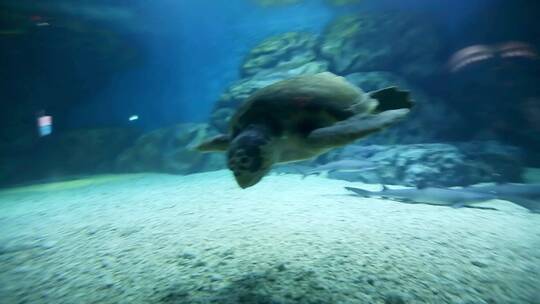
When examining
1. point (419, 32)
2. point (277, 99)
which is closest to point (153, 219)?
point (277, 99)

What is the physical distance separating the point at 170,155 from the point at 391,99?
10.2 m

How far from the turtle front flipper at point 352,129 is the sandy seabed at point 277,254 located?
1.01m

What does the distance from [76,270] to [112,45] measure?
15417 millimetres

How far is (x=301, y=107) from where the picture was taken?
3006mm

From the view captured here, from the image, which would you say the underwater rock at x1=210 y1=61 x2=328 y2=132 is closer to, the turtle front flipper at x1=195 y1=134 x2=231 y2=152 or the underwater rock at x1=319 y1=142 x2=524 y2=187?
the underwater rock at x1=319 y1=142 x2=524 y2=187

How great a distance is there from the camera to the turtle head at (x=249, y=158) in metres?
2.57

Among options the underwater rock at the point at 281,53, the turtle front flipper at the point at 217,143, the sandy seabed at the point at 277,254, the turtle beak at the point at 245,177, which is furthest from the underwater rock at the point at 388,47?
the turtle beak at the point at 245,177

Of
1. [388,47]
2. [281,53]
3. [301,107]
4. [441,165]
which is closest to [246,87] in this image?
[281,53]

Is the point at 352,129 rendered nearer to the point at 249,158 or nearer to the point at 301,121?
the point at 301,121

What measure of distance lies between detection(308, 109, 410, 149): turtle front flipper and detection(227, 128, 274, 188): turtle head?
1.31 feet

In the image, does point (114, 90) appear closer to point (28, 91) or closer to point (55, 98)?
point (55, 98)

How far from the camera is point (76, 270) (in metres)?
3.02

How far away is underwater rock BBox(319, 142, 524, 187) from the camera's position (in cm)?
678

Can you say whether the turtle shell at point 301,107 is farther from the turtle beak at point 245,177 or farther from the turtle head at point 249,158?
the turtle beak at point 245,177
